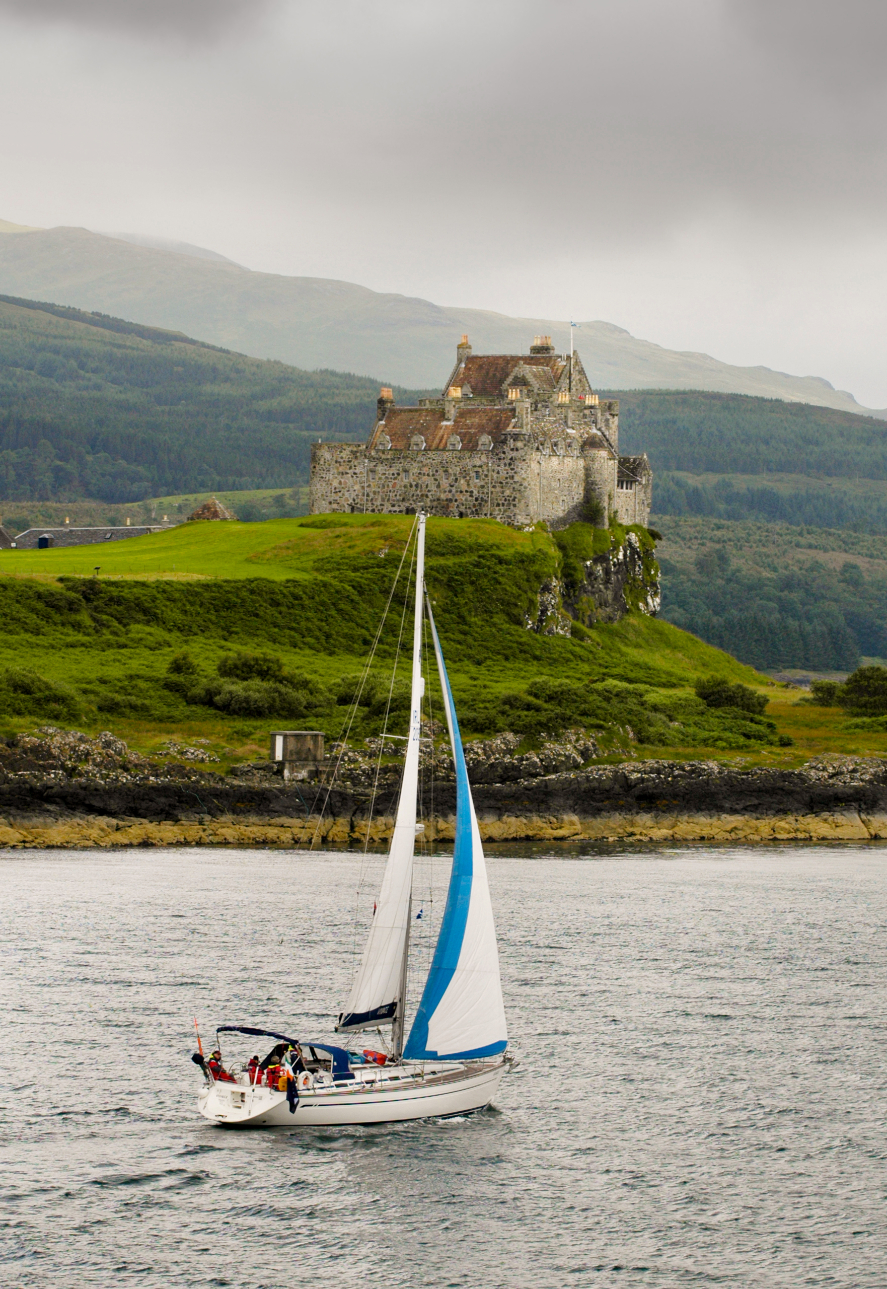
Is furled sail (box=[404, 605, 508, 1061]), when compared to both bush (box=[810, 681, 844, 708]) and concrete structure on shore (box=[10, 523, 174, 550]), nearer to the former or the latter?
bush (box=[810, 681, 844, 708])

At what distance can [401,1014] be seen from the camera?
1352 inches

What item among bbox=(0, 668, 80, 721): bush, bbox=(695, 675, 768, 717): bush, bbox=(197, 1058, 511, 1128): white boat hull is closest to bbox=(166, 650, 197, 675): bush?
bbox=(0, 668, 80, 721): bush

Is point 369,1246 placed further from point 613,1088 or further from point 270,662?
point 270,662

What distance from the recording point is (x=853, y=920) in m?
62.2

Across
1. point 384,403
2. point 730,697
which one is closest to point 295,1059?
point 730,697

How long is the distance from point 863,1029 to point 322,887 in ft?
89.6

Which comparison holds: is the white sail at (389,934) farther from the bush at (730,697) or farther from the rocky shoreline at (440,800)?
the bush at (730,697)

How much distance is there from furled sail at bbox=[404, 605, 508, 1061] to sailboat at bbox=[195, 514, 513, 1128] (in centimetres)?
2

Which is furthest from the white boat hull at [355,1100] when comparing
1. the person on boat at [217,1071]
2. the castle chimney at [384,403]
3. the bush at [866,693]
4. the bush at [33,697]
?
the castle chimney at [384,403]

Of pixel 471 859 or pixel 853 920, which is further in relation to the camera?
pixel 853 920

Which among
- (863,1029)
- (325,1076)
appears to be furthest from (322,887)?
(325,1076)

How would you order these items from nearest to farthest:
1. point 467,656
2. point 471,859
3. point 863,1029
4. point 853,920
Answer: point 471,859 → point 863,1029 → point 853,920 → point 467,656

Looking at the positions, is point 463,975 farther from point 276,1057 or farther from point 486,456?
point 486,456

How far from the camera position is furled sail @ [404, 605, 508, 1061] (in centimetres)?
3369
